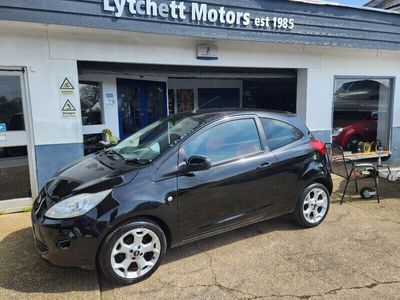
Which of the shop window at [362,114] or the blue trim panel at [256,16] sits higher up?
the blue trim panel at [256,16]

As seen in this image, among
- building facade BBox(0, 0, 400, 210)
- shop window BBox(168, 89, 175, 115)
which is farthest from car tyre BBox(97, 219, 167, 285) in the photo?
shop window BBox(168, 89, 175, 115)

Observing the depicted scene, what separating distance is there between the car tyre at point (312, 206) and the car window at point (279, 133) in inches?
25.8

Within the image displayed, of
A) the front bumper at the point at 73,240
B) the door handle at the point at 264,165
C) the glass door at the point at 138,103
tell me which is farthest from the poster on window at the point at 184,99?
the front bumper at the point at 73,240

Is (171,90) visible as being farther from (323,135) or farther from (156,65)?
(323,135)

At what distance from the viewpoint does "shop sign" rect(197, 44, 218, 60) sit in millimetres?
6160

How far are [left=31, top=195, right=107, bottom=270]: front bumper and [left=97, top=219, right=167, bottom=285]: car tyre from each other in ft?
0.31

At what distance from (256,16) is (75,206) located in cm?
455

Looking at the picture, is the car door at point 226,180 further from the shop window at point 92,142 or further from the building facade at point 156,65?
the shop window at point 92,142

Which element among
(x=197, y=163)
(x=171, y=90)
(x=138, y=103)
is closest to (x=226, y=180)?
(x=197, y=163)

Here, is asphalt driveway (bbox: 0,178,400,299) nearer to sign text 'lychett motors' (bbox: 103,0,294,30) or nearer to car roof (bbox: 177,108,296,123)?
car roof (bbox: 177,108,296,123)

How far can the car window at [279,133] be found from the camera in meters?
4.14

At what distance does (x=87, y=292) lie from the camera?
3059 millimetres

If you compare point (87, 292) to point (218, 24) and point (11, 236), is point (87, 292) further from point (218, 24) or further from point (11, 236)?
point (218, 24)

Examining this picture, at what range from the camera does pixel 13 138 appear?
16.7 feet
